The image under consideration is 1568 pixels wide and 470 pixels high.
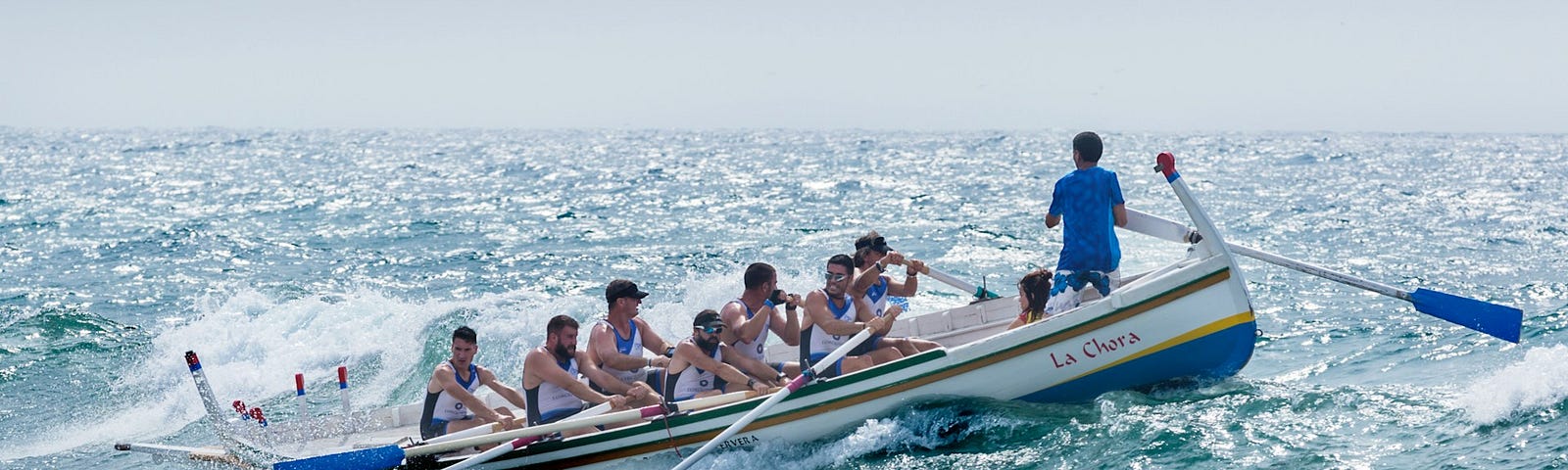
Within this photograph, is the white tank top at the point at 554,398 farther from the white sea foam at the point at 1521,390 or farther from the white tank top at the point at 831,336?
the white sea foam at the point at 1521,390

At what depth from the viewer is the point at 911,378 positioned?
10.0 m

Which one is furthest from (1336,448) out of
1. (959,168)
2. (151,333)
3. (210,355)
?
(959,168)

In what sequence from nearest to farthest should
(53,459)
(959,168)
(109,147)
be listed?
(53,459), (959,168), (109,147)

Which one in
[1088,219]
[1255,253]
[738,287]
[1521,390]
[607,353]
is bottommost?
[738,287]

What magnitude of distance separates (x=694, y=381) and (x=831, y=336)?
1.14 meters

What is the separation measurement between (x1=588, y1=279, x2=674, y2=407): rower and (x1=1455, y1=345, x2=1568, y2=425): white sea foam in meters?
6.13

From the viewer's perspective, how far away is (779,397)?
9562mm

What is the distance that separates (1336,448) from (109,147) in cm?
7876

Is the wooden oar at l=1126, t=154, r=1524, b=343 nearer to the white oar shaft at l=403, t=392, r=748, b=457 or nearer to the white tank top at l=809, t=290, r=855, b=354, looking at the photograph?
the white tank top at l=809, t=290, r=855, b=354

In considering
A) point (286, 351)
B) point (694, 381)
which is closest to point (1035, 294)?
point (694, 381)

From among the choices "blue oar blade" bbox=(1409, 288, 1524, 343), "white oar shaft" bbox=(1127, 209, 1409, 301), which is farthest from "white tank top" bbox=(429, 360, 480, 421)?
"blue oar blade" bbox=(1409, 288, 1524, 343)

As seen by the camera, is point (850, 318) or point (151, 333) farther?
point (151, 333)

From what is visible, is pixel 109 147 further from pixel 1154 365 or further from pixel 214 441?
pixel 1154 365

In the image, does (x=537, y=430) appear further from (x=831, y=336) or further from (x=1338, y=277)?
(x=1338, y=277)
